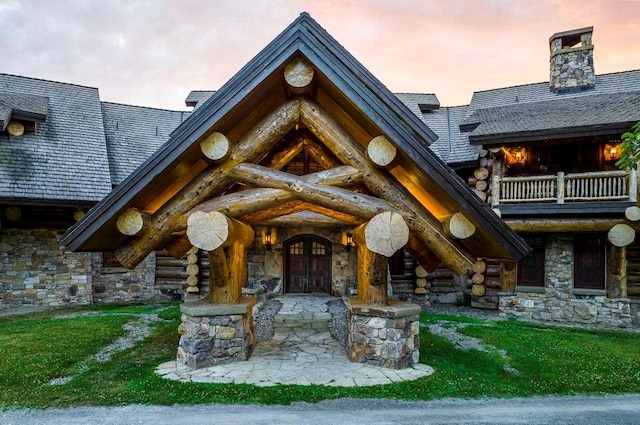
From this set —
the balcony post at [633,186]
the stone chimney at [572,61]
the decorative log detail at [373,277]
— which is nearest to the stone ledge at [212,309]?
the decorative log detail at [373,277]

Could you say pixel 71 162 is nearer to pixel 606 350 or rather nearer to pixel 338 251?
pixel 338 251

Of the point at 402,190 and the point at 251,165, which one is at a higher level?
the point at 251,165

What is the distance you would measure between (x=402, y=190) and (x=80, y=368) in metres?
6.51

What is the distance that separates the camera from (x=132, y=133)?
1789cm

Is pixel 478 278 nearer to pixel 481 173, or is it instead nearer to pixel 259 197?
pixel 481 173

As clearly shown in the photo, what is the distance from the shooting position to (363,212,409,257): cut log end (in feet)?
19.2

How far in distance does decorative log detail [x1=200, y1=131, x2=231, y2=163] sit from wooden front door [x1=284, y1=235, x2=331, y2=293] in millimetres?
10039

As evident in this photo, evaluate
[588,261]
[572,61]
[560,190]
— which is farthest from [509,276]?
Result: [572,61]

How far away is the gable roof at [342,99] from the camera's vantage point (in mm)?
5762

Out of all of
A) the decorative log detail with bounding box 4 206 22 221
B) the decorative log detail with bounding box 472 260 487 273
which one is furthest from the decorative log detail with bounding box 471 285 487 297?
the decorative log detail with bounding box 4 206 22 221

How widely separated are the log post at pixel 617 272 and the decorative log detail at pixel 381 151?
445 inches

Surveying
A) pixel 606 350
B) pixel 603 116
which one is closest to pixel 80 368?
pixel 606 350

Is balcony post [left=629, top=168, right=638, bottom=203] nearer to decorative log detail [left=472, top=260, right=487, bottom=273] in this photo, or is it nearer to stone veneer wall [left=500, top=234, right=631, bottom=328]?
stone veneer wall [left=500, top=234, right=631, bottom=328]

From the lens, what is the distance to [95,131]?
53.1 feet
